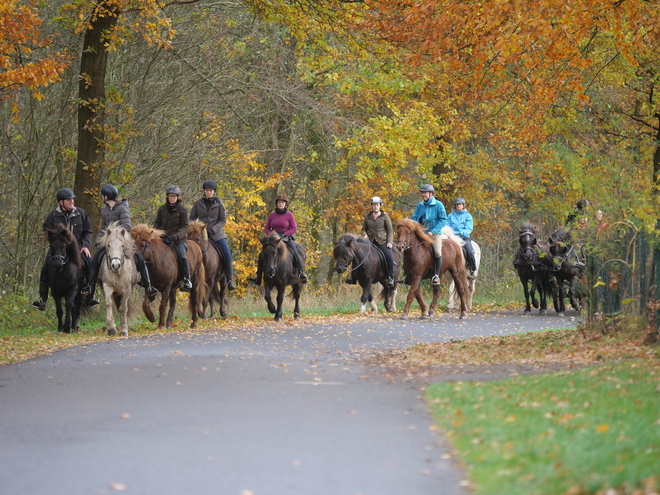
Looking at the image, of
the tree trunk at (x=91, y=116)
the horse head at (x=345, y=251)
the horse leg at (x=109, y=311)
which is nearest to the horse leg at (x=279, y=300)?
the horse head at (x=345, y=251)

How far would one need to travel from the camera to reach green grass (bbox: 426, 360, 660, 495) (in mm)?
5770

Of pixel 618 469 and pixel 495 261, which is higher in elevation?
pixel 495 261

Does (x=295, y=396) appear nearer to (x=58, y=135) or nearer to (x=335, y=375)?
(x=335, y=375)

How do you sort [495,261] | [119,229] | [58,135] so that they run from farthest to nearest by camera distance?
[495,261] → [58,135] → [119,229]

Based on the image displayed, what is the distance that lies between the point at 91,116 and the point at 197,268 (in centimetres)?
417

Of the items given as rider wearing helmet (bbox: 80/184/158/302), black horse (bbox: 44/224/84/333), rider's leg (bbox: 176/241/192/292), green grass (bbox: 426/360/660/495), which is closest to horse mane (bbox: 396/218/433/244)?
rider's leg (bbox: 176/241/192/292)

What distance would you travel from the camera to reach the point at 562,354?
43.3ft

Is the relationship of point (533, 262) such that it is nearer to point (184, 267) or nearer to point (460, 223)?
point (460, 223)

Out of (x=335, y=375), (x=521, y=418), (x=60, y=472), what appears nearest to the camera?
(x=60, y=472)

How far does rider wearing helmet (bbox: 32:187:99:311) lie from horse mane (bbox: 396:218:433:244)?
24.1 feet

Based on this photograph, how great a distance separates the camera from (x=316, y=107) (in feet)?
92.5

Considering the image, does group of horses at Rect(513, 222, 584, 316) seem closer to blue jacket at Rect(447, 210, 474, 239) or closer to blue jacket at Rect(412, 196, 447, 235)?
blue jacket at Rect(447, 210, 474, 239)

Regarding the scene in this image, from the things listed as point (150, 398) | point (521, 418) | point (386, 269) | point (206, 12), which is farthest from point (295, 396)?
point (206, 12)

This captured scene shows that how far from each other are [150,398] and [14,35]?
29.6ft
